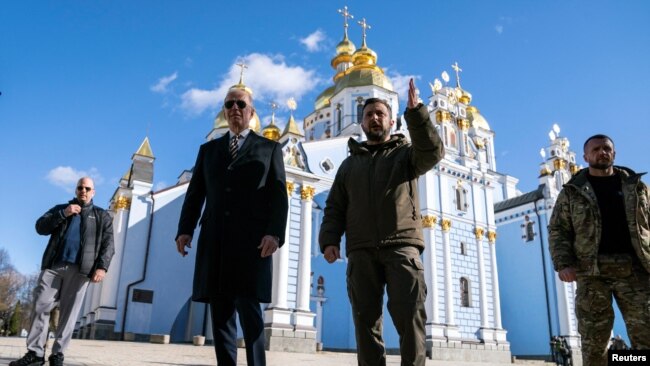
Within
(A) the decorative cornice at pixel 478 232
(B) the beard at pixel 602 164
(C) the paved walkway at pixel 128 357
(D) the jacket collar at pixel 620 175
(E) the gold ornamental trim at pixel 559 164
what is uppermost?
→ (E) the gold ornamental trim at pixel 559 164

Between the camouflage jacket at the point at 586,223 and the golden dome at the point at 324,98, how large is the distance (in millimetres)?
31453

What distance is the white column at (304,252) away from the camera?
18422mm

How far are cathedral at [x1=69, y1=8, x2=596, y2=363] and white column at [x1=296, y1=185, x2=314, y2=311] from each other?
36 millimetres

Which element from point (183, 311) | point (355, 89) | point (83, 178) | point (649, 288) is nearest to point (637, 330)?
point (649, 288)

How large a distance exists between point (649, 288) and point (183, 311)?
64.5ft

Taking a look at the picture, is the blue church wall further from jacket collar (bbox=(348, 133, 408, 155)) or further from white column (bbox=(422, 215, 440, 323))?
jacket collar (bbox=(348, 133, 408, 155))

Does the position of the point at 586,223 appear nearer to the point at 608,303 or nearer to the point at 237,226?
the point at 608,303

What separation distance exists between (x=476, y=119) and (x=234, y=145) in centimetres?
4118

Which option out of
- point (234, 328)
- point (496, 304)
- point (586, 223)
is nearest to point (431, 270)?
Answer: point (496, 304)

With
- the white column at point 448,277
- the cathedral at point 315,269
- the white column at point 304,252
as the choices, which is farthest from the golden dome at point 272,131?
the white column at point 448,277

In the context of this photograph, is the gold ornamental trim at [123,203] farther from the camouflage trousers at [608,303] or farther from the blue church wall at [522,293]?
the blue church wall at [522,293]

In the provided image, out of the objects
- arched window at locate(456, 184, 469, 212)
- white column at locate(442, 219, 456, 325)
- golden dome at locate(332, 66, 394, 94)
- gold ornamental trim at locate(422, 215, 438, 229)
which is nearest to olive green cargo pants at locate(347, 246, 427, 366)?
white column at locate(442, 219, 456, 325)

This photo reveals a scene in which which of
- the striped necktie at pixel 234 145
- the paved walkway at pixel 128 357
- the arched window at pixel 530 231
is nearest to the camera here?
the striped necktie at pixel 234 145

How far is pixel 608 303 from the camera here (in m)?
4.07
